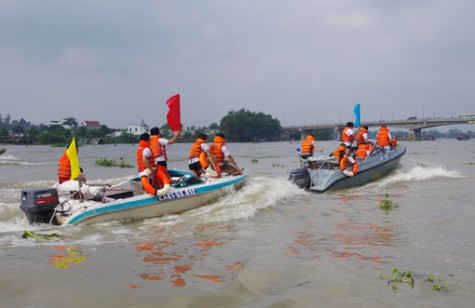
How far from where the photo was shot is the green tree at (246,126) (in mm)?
Answer: 102562

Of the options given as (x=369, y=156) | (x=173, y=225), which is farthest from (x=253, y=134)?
(x=173, y=225)

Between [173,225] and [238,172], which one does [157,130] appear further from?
[238,172]

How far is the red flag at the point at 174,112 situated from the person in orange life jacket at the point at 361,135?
788 cm

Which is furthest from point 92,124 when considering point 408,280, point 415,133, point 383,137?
→ point 408,280

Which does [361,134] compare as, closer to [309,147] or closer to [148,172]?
[309,147]

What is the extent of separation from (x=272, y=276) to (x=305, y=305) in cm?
93

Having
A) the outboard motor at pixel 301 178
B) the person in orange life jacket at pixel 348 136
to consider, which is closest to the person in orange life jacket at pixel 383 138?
the person in orange life jacket at pixel 348 136

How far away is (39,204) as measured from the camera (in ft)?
26.3

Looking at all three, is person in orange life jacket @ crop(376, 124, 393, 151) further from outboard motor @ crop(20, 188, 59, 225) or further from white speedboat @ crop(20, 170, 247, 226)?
outboard motor @ crop(20, 188, 59, 225)

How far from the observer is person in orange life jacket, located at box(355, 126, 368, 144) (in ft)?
50.8

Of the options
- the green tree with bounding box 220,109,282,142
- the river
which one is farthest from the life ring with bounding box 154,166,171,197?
the green tree with bounding box 220,109,282,142

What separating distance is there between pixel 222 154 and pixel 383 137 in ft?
25.8

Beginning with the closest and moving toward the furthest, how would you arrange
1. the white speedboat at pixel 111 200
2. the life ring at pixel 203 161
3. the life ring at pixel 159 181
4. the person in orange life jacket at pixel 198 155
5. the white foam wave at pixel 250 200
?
the white speedboat at pixel 111 200, the life ring at pixel 159 181, the white foam wave at pixel 250 200, the person in orange life jacket at pixel 198 155, the life ring at pixel 203 161

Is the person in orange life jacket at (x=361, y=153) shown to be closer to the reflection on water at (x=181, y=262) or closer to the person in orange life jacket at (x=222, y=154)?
the person in orange life jacket at (x=222, y=154)
